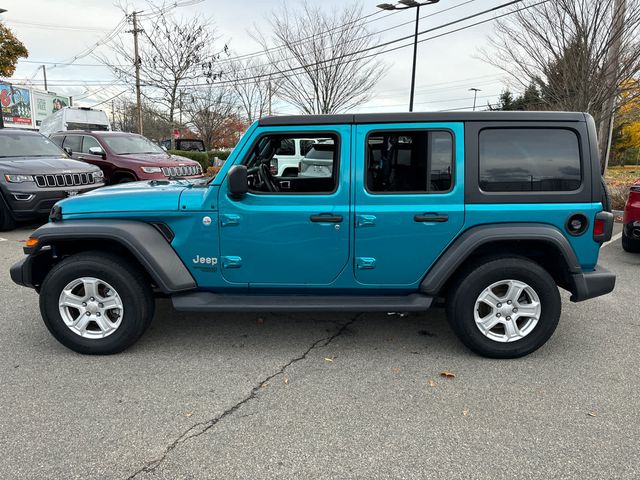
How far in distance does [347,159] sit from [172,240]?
1.41 m

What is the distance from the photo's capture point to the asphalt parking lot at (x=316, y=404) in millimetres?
2328

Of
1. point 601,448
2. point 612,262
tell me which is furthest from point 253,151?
point 612,262

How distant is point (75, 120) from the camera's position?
59.1 feet

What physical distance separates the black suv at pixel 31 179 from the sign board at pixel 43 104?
75.6ft

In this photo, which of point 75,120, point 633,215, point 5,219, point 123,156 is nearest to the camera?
point 633,215

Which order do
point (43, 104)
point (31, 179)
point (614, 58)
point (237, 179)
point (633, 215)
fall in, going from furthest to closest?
point (43, 104) < point (614, 58) < point (31, 179) < point (633, 215) < point (237, 179)

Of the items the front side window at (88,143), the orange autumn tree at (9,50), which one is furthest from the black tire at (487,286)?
the orange autumn tree at (9,50)

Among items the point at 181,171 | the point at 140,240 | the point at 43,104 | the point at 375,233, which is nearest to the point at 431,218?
the point at 375,233

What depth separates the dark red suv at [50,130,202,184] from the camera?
1013 cm

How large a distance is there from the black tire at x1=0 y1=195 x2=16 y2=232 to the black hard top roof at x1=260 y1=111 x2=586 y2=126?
6.66m

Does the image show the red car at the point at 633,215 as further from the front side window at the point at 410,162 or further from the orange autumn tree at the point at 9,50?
the orange autumn tree at the point at 9,50

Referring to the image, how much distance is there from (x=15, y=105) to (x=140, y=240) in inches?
1233

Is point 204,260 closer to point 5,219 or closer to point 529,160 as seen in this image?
point 529,160

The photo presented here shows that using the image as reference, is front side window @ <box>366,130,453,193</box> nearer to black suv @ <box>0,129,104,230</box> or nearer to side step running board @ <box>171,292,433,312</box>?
side step running board @ <box>171,292,433,312</box>
